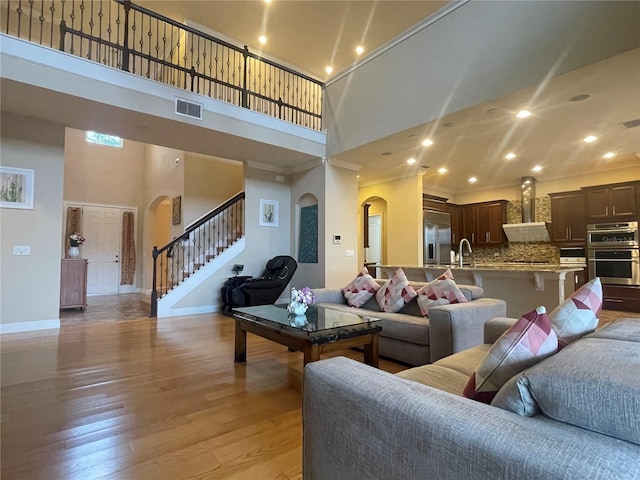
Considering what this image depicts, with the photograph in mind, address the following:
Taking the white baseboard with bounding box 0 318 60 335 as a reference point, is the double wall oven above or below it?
above

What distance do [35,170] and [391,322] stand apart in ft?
17.1

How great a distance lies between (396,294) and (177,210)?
20.1 feet

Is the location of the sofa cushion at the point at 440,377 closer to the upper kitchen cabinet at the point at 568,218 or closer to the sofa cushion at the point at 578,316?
the sofa cushion at the point at 578,316

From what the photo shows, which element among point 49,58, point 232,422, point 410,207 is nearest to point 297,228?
point 410,207

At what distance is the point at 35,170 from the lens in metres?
4.65

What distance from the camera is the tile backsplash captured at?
7.75 m

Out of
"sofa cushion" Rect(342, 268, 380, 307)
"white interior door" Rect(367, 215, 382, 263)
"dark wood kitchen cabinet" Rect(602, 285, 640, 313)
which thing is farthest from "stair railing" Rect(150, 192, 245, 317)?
"dark wood kitchen cabinet" Rect(602, 285, 640, 313)

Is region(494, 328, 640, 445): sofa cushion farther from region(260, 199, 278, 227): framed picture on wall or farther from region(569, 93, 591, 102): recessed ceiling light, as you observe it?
region(260, 199, 278, 227): framed picture on wall

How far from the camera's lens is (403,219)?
7.48m

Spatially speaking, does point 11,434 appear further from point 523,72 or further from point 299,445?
point 523,72

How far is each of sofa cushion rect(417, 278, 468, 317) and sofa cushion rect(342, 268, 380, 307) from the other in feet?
2.34

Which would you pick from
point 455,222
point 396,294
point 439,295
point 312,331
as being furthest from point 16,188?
point 455,222

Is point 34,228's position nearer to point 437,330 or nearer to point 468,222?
point 437,330

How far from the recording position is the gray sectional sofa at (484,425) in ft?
2.24
